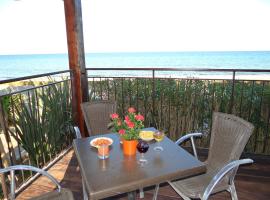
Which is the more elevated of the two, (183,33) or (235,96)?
(183,33)

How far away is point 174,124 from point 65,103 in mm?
1812

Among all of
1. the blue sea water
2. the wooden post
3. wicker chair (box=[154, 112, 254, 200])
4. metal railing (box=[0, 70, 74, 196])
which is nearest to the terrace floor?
metal railing (box=[0, 70, 74, 196])

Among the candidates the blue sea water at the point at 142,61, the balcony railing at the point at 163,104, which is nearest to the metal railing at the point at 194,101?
the balcony railing at the point at 163,104

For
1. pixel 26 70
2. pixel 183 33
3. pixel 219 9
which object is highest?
pixel 219 9

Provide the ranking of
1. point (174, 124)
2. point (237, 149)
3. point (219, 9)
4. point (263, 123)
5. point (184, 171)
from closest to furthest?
point (184, 171)
point (237, 149)
point (263, 123)
point (174, 124)
point (219, 9)

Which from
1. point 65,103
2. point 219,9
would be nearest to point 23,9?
point 219,9

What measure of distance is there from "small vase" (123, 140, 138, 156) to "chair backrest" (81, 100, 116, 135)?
3.33ft

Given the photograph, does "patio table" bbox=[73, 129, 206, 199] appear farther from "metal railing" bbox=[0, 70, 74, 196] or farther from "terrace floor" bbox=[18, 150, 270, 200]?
"metal railing" bbox=[0, 70, 74, 196]

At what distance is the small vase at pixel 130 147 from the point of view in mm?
1457

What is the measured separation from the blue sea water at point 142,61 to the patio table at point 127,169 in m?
23.6

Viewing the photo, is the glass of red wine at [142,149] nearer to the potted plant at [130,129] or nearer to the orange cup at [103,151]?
the potted plant at [130,129]

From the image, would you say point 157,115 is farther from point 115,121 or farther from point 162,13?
point 162,13

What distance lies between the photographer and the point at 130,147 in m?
1.47

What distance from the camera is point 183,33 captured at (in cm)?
2247
